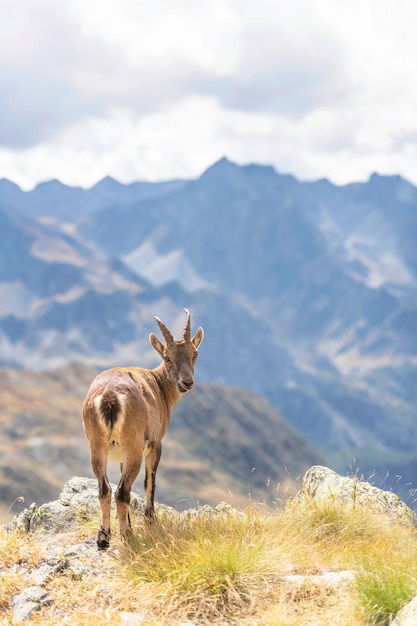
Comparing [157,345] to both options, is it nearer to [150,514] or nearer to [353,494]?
[150,514]

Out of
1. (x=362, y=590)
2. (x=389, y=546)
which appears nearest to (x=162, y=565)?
(x=362, y=590)

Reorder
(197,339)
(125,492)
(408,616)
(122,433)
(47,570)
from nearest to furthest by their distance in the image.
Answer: (408,616) → (47,570) → (122,433) → (125,492) → (197,339)

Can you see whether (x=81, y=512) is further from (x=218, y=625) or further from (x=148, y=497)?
(x=218, y=625)

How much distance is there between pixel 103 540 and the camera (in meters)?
12.3

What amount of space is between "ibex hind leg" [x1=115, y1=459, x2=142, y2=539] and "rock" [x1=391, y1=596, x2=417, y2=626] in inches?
188

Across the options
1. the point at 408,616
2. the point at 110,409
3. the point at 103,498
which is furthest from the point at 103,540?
the point at 408,616

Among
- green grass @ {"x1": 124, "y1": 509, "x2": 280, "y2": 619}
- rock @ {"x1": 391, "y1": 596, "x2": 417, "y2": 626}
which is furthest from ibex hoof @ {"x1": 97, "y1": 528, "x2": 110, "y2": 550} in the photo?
rock @ {"x1": 391, "y1": 596, "x2": 417, "y2": 626}

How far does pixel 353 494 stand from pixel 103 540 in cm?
546

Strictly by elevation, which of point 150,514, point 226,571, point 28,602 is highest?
point 150,514

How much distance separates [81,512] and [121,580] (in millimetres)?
4315

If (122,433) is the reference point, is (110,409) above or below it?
above

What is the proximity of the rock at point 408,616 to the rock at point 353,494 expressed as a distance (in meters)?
4.96

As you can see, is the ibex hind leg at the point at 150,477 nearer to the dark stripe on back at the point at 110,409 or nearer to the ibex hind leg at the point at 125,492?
the ibex hind leg at the point at 125,492

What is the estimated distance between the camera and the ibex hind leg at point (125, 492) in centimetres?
1216
